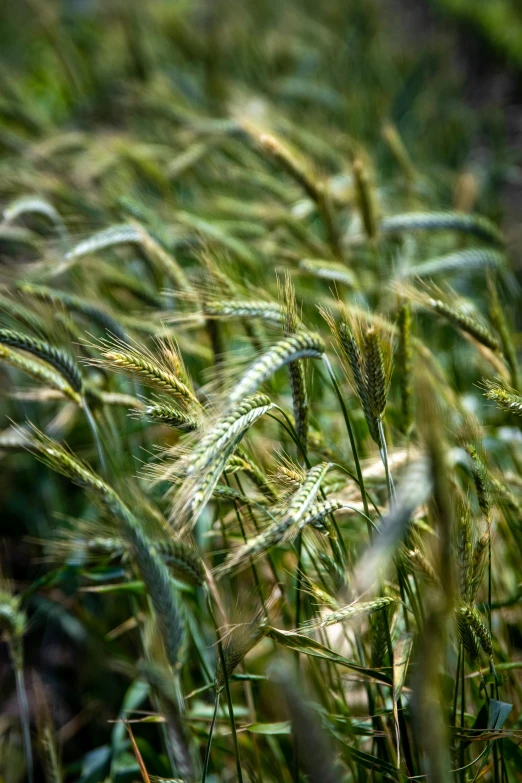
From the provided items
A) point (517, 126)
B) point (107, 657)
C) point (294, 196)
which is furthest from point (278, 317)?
point (517, 126)

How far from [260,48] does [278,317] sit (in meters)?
4.54

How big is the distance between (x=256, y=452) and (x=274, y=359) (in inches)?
28.6

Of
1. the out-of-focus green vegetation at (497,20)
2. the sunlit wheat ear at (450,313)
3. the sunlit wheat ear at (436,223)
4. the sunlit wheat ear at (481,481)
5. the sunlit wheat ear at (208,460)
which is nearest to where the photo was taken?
the sunlit wheat ear at (208,460)

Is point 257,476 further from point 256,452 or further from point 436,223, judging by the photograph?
point 436,223

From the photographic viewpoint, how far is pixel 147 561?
906 mm

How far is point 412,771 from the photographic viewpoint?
3.85 feet

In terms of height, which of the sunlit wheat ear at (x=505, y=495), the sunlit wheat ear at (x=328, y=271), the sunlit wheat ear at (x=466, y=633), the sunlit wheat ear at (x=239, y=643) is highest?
the sunlit wheat ear at (x=328, y=271)

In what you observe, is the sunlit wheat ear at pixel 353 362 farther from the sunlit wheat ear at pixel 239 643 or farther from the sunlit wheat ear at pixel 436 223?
the sunlit wheat ear at pixel 436 223

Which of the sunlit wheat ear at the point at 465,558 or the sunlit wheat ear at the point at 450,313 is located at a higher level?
the sunlit wheat ear at the point at 450,313

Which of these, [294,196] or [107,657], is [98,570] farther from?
[294,196]

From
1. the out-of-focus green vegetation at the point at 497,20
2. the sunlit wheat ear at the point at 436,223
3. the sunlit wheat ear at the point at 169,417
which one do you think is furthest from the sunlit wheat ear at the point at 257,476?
the out-of-focus green vegetation at the point at 497,20

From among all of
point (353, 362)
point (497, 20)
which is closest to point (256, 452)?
point (353, 362)

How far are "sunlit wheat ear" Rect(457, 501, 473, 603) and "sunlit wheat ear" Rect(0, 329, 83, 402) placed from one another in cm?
73

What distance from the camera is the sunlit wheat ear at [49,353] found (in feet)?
3.69
